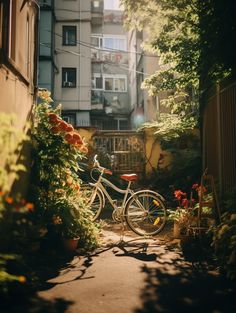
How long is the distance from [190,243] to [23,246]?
2.88m

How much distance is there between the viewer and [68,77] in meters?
27.0

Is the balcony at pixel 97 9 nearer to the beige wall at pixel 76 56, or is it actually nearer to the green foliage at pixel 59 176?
the beige wall at pixel 76 56

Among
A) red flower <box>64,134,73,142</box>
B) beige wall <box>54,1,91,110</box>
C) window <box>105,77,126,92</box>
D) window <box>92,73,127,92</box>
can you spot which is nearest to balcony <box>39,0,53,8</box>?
beige wall <box>54,1,91,110</box>

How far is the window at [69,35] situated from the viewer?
88.7ft

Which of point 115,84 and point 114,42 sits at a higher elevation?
point 114,42

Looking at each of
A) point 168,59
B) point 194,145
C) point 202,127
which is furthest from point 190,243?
point 194,145

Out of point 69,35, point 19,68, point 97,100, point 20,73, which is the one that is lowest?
point 20,73

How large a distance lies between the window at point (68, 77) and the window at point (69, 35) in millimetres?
2080

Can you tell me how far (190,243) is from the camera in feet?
19.6

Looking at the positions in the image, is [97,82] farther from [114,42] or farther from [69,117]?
[114,42]

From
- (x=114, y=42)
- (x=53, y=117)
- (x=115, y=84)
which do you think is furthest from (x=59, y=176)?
(x=114, y=42)

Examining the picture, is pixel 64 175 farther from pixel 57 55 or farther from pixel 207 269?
pixel 57 55

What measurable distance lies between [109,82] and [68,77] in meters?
4.99

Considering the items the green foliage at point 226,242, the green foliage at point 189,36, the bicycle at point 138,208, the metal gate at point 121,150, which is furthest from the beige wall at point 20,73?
the metal gate at point 121,150
